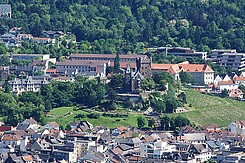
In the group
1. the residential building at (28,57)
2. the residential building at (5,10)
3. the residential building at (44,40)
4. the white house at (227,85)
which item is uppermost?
the residential building at (5,10)

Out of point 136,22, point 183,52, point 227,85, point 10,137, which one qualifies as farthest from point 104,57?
point 10,137

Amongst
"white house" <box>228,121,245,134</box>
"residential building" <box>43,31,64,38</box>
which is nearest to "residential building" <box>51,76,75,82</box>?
"white house" <box>228,121,245,134</box>

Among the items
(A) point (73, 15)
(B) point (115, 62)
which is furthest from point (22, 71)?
(A) point (73, 15)

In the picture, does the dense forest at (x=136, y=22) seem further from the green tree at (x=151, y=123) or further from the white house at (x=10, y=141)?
the white house at (x=10, y=141)

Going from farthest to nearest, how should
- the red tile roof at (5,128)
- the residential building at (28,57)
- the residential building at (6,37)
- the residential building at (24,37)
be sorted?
the residential building at (24,37), the residential building at (6,37), the residential building at (28,57), the red tile roof at (5,128)

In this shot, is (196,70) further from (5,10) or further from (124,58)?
(5,10)

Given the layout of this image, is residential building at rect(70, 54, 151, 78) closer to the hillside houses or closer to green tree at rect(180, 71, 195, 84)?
green tree at rect(180, 71, 195, 84)

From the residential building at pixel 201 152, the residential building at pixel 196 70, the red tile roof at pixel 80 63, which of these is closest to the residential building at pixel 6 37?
the red tile roof at pixel 80 63

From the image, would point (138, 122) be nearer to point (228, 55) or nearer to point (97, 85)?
point (97, 85)
